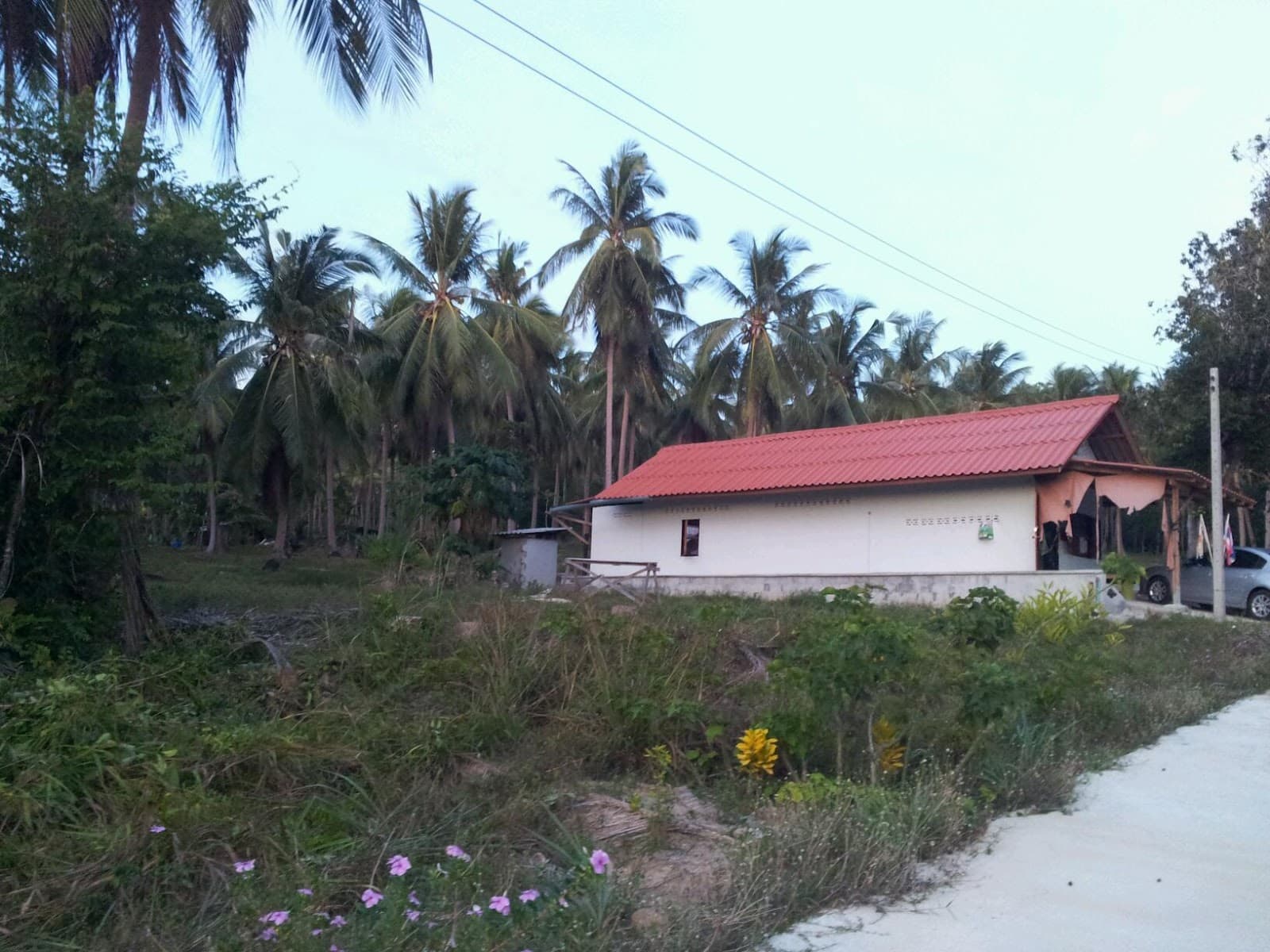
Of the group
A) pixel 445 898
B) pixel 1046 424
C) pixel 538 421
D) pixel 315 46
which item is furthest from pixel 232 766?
pixel 538 421

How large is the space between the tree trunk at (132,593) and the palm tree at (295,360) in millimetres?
17775

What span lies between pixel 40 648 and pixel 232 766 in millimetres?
2979

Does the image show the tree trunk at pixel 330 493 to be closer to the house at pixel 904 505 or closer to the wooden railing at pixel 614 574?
the wooden railing at pixel 614 574

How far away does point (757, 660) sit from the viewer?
9.78 m

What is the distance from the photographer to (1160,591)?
75.3 ft

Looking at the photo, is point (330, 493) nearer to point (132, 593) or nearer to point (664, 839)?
point (132, 593)

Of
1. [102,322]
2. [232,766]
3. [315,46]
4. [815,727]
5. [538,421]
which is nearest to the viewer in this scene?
[232,766]

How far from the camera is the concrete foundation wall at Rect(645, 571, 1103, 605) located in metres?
19.2

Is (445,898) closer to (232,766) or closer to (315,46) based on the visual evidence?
(232,766)

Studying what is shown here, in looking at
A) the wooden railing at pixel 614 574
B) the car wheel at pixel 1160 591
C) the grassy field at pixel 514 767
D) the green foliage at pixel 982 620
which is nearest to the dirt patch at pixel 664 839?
the grassy field at pixel 514 767

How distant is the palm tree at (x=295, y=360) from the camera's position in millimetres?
27984

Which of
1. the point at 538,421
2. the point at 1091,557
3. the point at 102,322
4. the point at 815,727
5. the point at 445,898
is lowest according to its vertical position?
the point at 445,898

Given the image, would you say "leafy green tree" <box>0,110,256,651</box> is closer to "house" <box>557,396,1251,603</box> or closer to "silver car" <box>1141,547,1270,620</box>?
"house" <box>557,396,1251,603</box>

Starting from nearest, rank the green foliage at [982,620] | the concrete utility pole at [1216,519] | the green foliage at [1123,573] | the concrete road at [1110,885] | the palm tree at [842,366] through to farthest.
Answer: the concrete road at [1110,885], the green foliage at [982,620], the concrete utility pole at [1216,519], the green foliage at [1123,573], the palm tree at [842,366]
